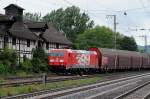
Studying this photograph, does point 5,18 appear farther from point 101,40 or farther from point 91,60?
point 101,40

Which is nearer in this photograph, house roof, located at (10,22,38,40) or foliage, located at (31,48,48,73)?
house roof, located at (10,22,38,40)

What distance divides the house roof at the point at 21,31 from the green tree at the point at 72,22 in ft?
222

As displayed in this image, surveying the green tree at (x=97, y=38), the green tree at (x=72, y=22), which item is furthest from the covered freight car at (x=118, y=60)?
the green tree at (x=72, y=22)

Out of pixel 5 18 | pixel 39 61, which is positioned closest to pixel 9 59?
pixel 39 61

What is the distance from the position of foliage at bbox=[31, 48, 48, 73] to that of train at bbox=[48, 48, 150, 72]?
5.68ft

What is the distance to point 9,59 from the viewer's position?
159 feet

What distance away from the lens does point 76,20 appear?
127250mm

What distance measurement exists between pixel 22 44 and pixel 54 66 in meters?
5.38

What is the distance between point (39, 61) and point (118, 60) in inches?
701

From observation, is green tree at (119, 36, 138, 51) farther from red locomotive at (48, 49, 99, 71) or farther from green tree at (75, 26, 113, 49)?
red locomotive at (48, 49, 99, 71)

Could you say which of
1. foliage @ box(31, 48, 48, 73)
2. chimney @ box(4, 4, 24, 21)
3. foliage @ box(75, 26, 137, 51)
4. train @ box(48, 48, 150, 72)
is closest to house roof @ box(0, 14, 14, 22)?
chimney @ box(4, 4, 24, 21)

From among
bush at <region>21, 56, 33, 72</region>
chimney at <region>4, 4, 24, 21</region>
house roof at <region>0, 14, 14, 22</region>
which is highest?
chimney at <region>4, 4, 24, 21</region>

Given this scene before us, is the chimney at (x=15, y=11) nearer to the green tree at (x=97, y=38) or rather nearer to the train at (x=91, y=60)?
the train at (x=91, y=60)

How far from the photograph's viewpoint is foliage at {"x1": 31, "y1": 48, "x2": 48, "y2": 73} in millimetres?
54013
